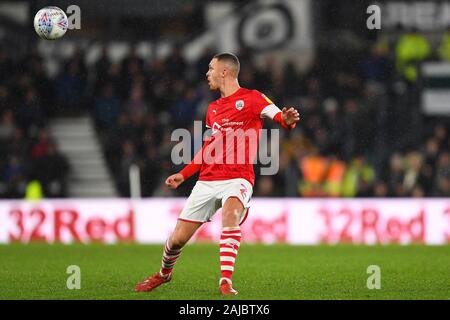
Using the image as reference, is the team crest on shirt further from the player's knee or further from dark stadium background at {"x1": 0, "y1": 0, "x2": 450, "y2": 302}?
dark stadium background at {"x1": 0, "y1": 0, "x2": 450, "y2": 302}

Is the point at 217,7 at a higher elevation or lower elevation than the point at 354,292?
higher

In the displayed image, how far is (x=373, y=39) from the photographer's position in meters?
23.4

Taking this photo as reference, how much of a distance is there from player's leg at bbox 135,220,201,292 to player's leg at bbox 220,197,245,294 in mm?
338

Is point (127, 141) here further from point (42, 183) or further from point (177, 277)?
point (177, 277)

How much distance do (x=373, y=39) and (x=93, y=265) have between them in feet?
39.0

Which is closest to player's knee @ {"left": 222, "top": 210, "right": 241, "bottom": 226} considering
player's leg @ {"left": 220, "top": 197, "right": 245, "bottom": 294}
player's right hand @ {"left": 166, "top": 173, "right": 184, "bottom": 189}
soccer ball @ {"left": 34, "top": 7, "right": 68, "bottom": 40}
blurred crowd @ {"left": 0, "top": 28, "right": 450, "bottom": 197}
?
player's leg @ {"left": 220, "top": 197, "right": 245, "bottom": 294}

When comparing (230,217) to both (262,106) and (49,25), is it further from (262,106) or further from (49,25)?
(49,25)

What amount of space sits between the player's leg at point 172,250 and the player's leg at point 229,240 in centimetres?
34

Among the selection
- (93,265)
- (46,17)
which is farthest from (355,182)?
(46,17)

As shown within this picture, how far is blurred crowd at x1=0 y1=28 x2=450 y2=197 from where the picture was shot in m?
20.2

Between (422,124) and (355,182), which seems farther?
(422,124)

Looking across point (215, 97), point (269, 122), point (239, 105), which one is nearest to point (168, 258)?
point (239, 105)

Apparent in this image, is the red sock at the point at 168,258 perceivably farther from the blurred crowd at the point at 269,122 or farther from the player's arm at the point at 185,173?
the blurred crowd at the point at 269,122

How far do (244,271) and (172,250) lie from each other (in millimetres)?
2650
